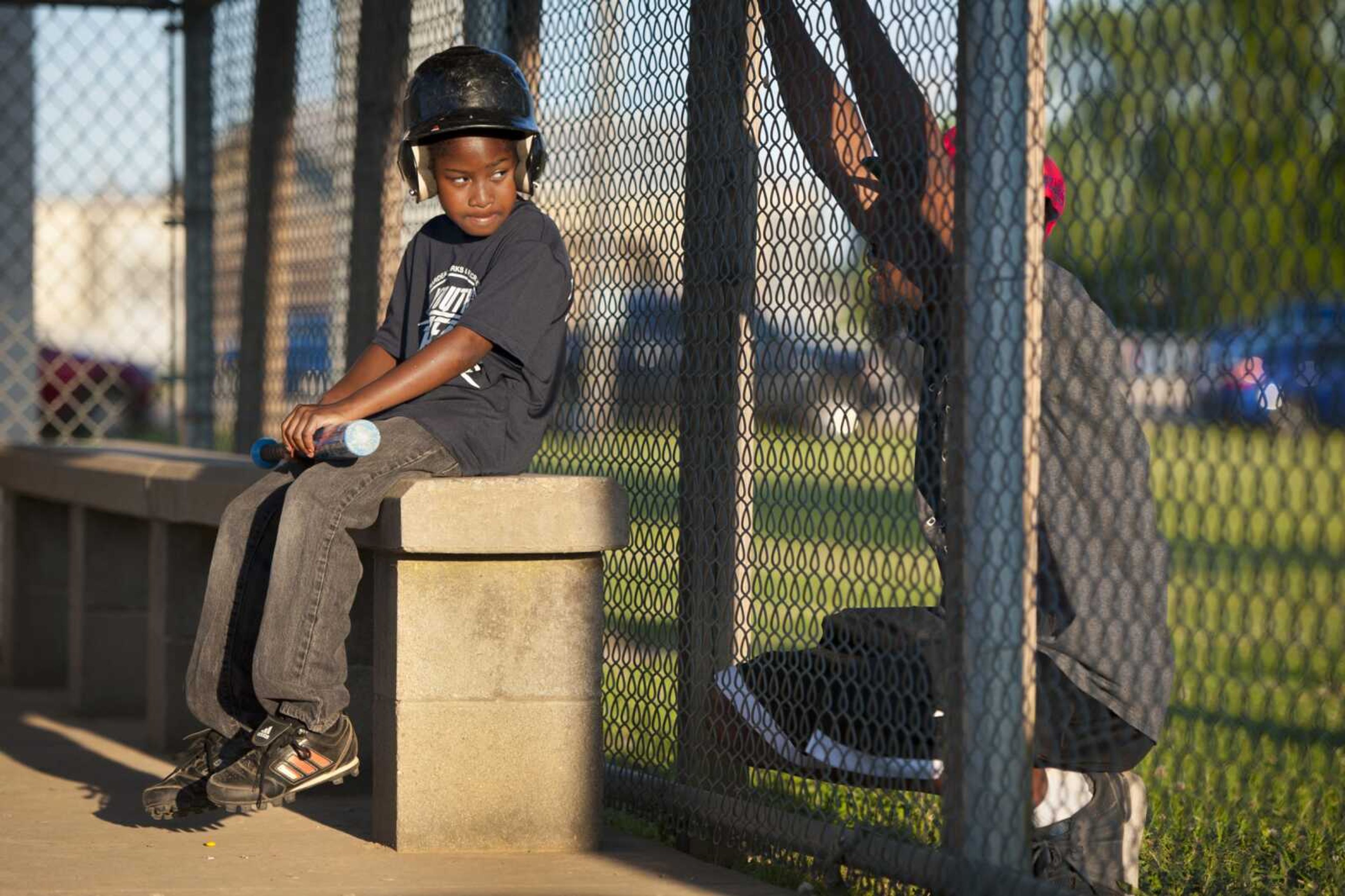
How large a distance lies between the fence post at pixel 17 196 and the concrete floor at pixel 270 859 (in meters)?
3.75

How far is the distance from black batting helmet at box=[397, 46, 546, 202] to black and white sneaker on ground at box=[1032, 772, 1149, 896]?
206 cm

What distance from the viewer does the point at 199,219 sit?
8523mm

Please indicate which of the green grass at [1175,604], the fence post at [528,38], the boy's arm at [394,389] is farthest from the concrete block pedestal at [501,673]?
the fence post at [528,38]

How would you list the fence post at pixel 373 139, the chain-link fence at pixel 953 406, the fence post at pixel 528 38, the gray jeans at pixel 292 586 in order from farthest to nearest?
the fence post at pixel 373 139 → the fence post at pixel 528 38 → the gray jeans at pixel 292 586 → the chain-link fence at pixel 953 406

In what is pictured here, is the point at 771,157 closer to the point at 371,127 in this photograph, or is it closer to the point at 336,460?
the point at 336,460

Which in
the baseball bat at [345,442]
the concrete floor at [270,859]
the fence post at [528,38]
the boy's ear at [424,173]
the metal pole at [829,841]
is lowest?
the concrete floor at [270,859]

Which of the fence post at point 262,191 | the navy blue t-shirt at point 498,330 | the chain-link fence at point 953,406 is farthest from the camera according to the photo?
the fence post at point 262,191

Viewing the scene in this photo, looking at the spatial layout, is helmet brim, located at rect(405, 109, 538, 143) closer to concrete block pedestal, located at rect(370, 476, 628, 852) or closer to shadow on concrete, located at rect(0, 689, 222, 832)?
concrete block pedestal, located at rect(370, 476, 628, 852)

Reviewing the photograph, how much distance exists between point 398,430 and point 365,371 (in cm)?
43

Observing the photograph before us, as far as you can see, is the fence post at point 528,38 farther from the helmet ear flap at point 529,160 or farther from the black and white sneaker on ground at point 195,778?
the black and white sneaker on ground at point 195,778

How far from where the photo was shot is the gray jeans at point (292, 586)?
4.09 metres

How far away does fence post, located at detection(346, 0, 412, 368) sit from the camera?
616 cm

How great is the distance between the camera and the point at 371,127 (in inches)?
244

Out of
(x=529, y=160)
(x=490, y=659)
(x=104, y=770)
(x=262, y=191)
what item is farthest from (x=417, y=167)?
(x=262, y=191)
